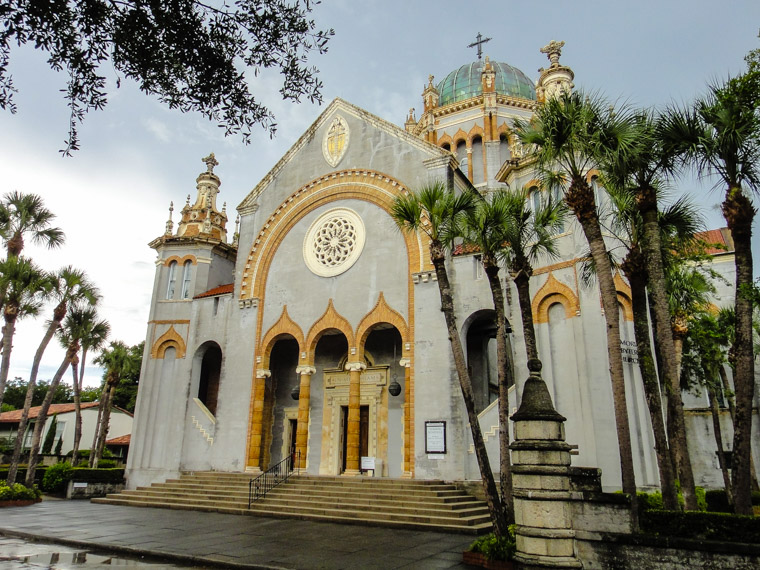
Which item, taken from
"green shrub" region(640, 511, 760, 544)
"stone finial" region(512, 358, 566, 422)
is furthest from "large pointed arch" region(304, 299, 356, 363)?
"green shrub" region(640, 511, 760, 544)

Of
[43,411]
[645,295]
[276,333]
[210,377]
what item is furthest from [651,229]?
[43,411]

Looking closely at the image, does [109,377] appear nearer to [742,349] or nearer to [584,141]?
[584,141]

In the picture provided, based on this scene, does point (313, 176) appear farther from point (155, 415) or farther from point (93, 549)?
point (93, 549)

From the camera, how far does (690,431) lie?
2203cm

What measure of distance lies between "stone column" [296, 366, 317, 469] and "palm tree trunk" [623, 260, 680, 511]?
1271cm

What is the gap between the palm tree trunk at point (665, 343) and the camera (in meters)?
9.42

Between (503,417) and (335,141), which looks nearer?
(503,417)

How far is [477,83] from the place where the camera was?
34844mm

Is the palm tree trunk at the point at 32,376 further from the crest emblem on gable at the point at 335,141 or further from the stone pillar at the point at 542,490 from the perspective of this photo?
the stone pillar at the point at 542,490

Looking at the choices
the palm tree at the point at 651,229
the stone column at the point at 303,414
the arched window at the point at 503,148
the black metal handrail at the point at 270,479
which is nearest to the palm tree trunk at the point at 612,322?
the palm tree at the point at 651,229

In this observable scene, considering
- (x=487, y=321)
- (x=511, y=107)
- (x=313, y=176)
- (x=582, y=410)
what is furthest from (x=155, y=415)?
(x=511, y=107)

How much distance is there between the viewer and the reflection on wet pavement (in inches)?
374

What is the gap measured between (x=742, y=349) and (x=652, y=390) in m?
1.61

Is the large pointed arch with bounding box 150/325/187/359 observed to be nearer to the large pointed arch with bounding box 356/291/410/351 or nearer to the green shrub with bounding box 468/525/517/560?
the large pointed arch with bounding box 356/291/410/351
